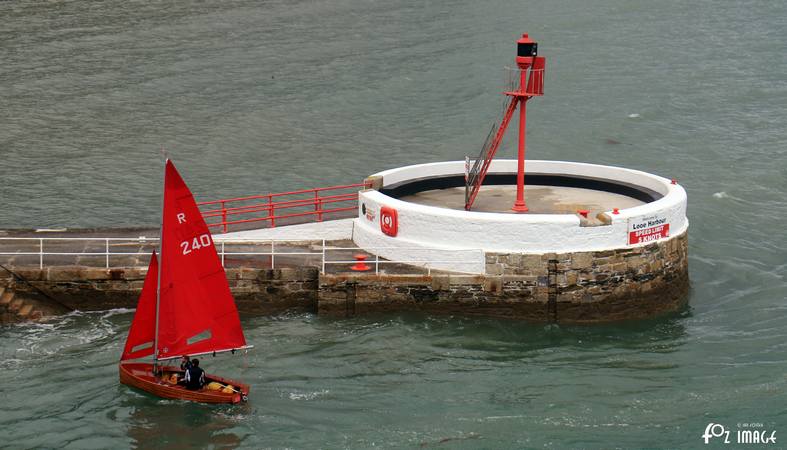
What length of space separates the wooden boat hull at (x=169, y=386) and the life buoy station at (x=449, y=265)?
16.2 feet

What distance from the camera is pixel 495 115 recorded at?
56.0 meters

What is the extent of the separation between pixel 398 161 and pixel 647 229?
20026mm

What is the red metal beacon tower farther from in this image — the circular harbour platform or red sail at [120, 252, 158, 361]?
red sail at [120, 252, 158, 361]

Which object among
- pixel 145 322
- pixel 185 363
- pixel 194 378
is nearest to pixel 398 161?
pixel 145 322

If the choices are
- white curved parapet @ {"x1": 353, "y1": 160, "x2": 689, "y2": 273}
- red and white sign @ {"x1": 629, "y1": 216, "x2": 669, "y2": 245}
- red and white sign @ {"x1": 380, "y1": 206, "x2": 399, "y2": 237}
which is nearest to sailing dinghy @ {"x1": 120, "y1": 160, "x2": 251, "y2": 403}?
white curved parapet @ {"x1": 353, "y1": 160, "x2": 689, "y2": 273}

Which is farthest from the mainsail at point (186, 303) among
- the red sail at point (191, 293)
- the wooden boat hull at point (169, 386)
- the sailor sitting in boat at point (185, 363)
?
the wooden boat hull at point (169, 386)

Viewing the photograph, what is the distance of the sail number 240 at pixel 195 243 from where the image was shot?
25.6 m

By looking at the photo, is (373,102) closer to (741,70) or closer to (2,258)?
(741,70)

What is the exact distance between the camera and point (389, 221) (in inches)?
1238

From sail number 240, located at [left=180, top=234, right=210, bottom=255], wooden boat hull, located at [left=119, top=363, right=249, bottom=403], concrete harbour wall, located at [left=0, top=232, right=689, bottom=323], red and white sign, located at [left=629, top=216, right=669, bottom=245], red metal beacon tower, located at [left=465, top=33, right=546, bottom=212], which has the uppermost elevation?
red metal beacon tower, located at [left=465, top=33, right=546, bottom=212]

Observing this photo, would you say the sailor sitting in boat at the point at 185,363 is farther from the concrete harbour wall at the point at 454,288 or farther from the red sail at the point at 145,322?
the concrete harbour wall at the point at 454,288

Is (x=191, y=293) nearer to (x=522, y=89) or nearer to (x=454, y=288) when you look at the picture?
(x=454, y=288)

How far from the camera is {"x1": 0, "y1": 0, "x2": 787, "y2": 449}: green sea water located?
82.3 feet

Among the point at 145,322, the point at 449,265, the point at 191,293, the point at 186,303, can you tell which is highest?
the point at 191,293
